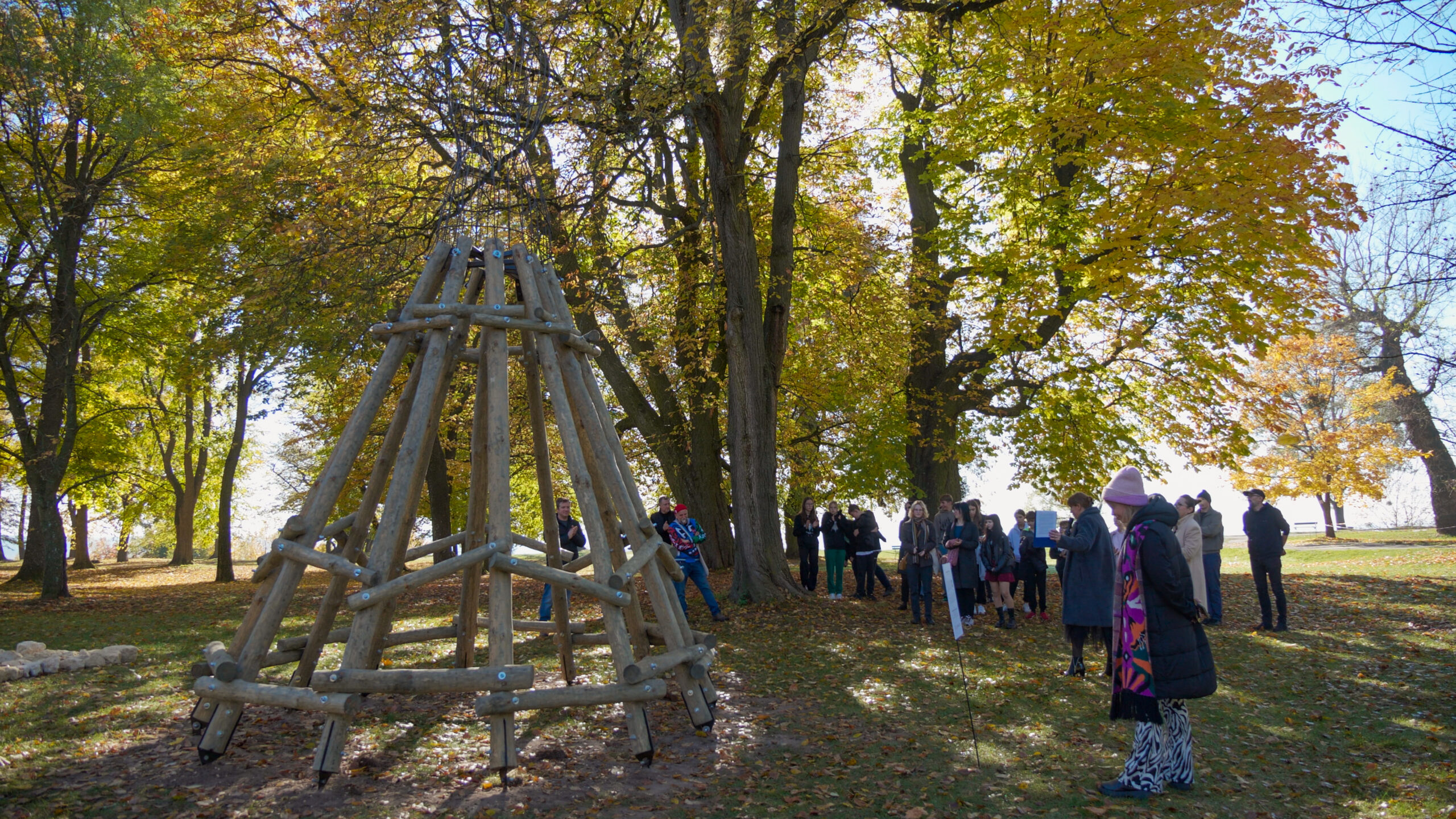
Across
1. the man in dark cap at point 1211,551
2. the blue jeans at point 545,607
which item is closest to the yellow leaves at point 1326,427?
A: the man in dark cap at point 1211,551

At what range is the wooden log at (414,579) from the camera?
545 centimetres

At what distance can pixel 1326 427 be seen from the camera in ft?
103

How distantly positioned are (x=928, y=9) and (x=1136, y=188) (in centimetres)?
473

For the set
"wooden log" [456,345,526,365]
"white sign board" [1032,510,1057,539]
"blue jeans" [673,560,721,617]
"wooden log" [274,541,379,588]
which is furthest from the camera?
"white sign board" [1032,510,1057,539]

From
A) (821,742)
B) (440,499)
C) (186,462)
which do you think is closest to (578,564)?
(821,742)

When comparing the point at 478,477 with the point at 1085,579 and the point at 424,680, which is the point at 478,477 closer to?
the point at 424,680

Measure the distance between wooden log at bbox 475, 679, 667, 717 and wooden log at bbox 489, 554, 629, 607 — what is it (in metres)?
0.54

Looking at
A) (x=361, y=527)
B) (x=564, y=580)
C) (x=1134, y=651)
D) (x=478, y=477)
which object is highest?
(x=478, y=477)

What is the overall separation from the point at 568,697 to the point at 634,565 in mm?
1062

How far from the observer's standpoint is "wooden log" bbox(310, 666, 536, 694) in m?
5.34

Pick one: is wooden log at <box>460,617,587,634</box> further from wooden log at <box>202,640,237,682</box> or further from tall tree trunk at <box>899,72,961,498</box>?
tall tree trunk at <box>899,72,961,498</box>

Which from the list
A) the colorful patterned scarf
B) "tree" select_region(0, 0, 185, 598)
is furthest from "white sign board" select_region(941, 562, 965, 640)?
"tree" select_region(0, 0, 185, 598)

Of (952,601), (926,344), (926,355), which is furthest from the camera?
(926,355)

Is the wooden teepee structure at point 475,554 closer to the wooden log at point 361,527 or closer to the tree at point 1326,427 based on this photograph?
the wooden log at point 361,527
